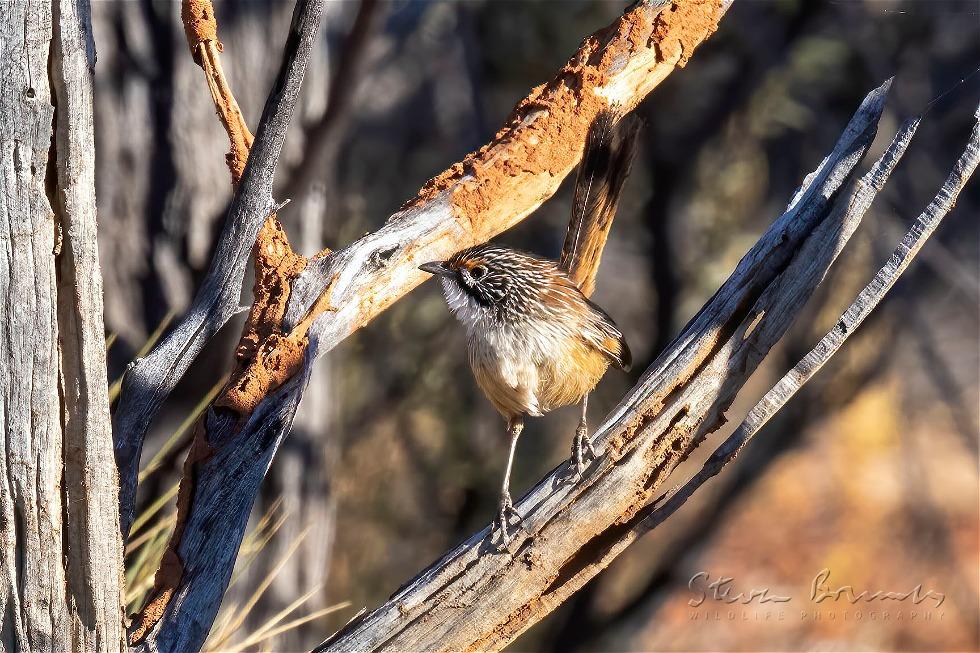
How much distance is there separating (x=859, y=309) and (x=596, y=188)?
3.98ft

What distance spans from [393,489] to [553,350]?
4.63 m

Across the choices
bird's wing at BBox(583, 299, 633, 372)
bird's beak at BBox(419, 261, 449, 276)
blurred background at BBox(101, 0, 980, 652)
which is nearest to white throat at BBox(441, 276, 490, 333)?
bird's beak at BBox(419, 261, 449, 276)

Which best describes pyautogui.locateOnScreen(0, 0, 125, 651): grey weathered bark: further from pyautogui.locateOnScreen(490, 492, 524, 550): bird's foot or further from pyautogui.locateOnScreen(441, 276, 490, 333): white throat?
pyautogui.locateOnScreen(441, 276, 490, 333): white throat

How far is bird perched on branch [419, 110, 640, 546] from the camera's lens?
351cm

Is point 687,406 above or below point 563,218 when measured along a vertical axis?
below

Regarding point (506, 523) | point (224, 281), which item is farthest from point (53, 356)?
point (506, 523)

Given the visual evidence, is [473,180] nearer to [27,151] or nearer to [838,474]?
[27,151]

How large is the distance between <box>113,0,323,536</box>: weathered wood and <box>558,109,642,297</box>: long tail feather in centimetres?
112

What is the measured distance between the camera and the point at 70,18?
6.40 feet

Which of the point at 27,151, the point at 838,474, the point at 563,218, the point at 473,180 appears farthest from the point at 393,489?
the point at 838,474

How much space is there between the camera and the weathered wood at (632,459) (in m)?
2.70

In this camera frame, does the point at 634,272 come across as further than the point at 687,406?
Yes

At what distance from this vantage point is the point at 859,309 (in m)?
2.72

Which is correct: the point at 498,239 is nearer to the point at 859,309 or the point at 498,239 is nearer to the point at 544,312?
the point at 544,312
